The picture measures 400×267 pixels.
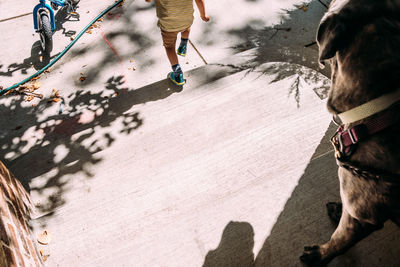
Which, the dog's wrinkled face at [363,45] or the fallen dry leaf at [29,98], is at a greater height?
the dog's wrinkled face at [363,45]

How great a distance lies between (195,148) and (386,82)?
230 centimetres

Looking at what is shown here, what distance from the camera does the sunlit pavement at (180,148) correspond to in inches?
104

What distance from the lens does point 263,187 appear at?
2.93 m

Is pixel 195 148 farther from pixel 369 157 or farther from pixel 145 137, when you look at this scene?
pixel 369 157

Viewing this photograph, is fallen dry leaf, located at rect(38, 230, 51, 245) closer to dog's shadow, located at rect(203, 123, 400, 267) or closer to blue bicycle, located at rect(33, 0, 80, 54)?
dog's shadow, located at rect(203, 123, 400, 267)

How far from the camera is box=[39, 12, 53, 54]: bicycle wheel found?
4574 millimetres

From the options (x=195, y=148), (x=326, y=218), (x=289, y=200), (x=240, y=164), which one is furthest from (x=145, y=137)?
(x=326, y=218)

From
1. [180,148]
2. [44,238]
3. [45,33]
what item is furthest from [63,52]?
[44,238]

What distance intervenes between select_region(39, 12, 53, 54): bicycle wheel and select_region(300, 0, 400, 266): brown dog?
4.84 meters

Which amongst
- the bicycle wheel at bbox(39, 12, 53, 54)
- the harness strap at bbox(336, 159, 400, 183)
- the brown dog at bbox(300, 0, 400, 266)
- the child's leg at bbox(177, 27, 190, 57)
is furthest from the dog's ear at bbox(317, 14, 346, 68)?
the bicycle wheel at bbox(39, 12, 53, 54)

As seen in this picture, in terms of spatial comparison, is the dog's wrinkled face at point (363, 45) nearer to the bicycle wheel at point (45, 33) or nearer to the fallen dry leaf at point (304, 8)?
the fallen dry leaf at point (304, 8)

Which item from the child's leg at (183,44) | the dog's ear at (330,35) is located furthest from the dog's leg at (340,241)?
the child's leg at (183,44)

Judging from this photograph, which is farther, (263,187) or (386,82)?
(263,187)

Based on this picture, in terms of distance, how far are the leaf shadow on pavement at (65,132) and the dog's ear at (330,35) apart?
268 cm
